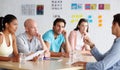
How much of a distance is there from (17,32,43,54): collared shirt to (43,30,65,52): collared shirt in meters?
0.27

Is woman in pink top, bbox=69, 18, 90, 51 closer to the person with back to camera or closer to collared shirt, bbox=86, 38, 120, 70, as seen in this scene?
the person with back to camera

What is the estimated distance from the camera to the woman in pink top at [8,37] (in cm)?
330

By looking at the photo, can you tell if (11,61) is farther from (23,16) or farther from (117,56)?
(23,16)

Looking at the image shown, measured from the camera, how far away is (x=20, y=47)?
3.63 meters

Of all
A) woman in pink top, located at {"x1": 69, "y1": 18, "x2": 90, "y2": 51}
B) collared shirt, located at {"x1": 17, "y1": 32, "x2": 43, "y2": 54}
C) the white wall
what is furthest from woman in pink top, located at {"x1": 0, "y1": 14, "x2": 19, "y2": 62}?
the white wall

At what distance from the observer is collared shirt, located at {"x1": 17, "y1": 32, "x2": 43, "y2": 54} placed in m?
3.61

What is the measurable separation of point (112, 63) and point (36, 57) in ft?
3.30

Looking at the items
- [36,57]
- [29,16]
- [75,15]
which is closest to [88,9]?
[75,15]

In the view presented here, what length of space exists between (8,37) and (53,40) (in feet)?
2.74

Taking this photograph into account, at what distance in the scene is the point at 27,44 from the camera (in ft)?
12.1

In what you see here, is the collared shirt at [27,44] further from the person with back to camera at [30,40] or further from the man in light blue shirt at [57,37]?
the man in light blue shirt at [57,37]

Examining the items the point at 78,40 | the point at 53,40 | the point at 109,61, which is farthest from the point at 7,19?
the point at 109,61

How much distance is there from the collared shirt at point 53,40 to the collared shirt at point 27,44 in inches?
10.5

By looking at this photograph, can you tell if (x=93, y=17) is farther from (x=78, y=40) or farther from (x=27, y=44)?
(x=27, y=44)
